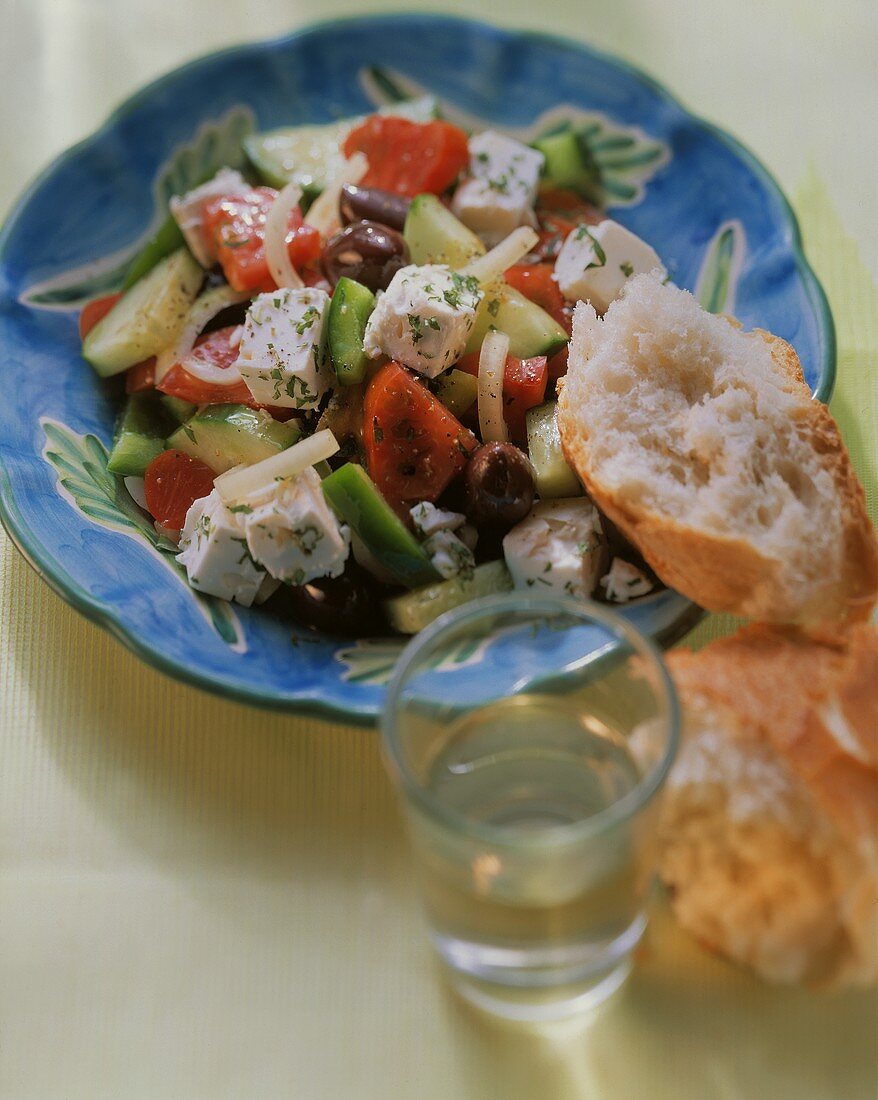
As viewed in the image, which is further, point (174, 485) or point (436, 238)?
point (436, 238)

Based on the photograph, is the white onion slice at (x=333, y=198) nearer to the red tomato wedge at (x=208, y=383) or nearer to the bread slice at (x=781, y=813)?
the red tomato wedge at (x=208, y=383)

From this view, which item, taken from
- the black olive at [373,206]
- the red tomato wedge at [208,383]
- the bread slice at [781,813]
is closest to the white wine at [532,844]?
the bread slice at [781,813]

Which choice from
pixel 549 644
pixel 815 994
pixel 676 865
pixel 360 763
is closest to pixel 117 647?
pixel 360 763

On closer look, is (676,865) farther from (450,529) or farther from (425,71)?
(425,71)

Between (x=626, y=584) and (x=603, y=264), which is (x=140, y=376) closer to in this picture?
(x=603, y=264)

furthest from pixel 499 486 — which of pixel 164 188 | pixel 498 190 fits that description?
pixel 164 188

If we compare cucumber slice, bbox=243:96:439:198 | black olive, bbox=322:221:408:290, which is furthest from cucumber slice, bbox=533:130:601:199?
black olive, bbox=322:221:408:290
